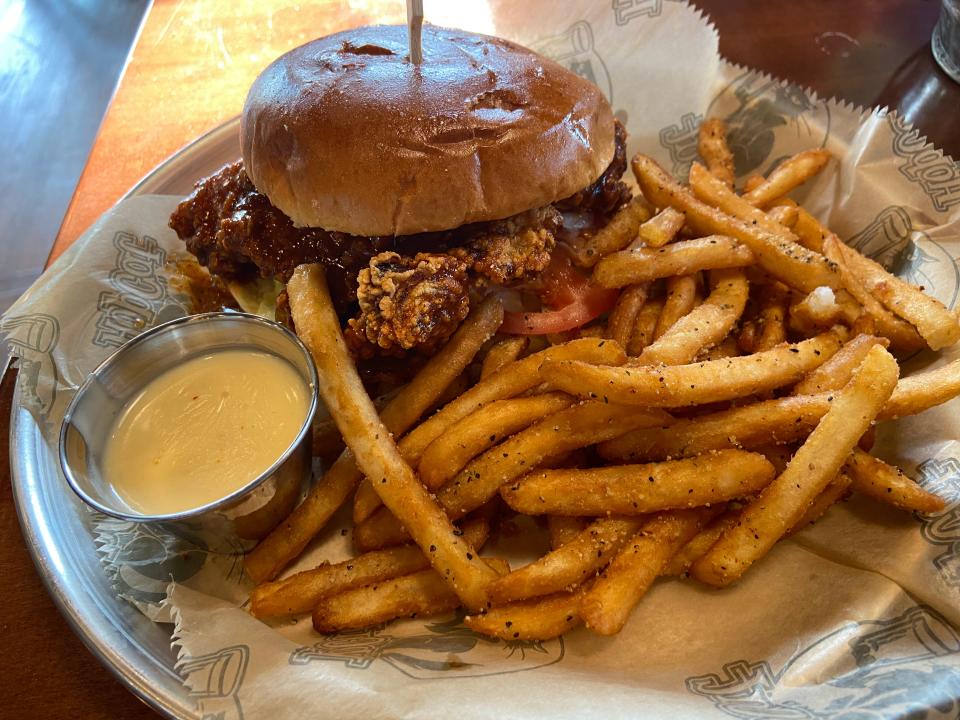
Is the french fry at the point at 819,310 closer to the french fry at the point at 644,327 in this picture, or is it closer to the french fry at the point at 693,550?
the french fry at the point at 644,327

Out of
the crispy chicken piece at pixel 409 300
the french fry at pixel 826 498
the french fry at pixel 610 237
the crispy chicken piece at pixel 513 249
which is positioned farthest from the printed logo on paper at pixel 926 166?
the crispy chicken piece at pixel 409 300

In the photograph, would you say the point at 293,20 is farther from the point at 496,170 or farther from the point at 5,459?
the point at 5,459

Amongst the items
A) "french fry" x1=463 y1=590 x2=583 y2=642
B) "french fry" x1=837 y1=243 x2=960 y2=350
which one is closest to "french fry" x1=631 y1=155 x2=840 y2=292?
"french fry" x1=837 y1=243 x2=960 y2=350

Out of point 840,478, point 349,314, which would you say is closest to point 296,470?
point 349,314

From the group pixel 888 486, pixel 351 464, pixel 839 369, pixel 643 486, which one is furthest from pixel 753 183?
pixel 351 464

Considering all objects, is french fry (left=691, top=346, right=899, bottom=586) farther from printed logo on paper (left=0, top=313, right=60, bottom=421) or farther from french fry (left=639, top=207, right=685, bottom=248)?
printed logo on paper (left=0, top=313, right=60, bottom=421)

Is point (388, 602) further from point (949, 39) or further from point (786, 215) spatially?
point (949, 39)
